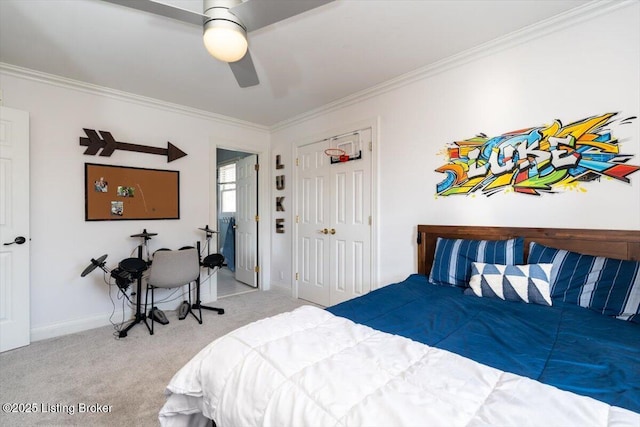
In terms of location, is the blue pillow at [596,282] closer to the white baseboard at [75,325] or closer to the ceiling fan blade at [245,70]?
the ceiling fan blade at [245,70]

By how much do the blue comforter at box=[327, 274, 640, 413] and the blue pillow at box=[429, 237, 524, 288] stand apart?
0.24m

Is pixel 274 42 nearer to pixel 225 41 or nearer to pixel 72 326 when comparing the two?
pixel 225 41

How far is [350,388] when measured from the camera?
791 millimetres

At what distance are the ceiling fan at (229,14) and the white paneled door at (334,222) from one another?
185 cm

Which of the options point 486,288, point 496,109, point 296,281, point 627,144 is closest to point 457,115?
point 496,109

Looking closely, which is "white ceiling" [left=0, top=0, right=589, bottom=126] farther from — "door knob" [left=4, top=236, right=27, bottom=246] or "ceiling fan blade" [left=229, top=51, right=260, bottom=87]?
"door knob" [left=4, top=236, right=27, bottom=246]

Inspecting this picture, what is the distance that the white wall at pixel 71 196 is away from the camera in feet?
8.74

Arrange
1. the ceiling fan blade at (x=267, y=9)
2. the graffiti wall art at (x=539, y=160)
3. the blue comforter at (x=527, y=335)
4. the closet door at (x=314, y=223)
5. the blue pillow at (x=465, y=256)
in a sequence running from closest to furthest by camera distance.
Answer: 1. the blue comforter at (x=527, y=335)
2. the ceiling fan blade at (x=267, y=9)
3. the graffiti wall art at (x=539, y=160)
4. the blue pillow at (x=465, y=256)
5. the closet door at (x=314, y=223)

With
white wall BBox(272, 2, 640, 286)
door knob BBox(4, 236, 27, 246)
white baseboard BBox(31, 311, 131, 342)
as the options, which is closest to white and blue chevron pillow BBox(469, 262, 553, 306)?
white wall BBox(272, 2, 640, 286)

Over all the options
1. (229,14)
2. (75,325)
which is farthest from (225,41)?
(75,325)

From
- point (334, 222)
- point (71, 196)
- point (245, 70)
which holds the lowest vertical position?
point (334, 222)

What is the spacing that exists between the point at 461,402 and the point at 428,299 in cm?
107

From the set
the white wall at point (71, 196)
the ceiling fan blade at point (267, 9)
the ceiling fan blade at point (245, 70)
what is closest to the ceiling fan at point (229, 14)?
the ceiling fan blade at point (267, 9)

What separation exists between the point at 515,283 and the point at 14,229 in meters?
3.96
